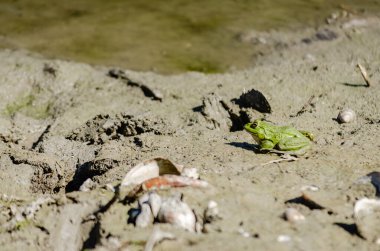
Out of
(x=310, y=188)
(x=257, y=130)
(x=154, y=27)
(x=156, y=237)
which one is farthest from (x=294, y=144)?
(x=154, y=27)

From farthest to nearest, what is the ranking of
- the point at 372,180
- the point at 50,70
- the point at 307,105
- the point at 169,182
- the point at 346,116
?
the point at 50,70 < the point at 307,105 < the point at 346,116 < the point at 372,180 < the point at 169,182

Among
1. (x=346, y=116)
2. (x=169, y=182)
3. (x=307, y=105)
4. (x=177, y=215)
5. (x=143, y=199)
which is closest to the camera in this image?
(x=177, y=215)

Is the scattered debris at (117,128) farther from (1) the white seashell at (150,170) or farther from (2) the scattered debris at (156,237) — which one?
(2) the scattered debris at (156,237)

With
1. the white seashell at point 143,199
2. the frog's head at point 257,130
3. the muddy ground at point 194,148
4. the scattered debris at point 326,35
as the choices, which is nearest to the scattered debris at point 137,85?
the muddy ground at point 194,148

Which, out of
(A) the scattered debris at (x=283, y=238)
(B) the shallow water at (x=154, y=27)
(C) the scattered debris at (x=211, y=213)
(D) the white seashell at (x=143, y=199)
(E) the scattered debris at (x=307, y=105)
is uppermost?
(A) the scattered debris at (x=283, y=238)

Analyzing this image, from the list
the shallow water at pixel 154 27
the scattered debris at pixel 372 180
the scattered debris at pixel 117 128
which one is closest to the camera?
the scattered debris at pixel 372 180

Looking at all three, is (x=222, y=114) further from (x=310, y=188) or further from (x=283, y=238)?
(x=283, y=238)

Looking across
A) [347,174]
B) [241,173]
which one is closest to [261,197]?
[241,173]
